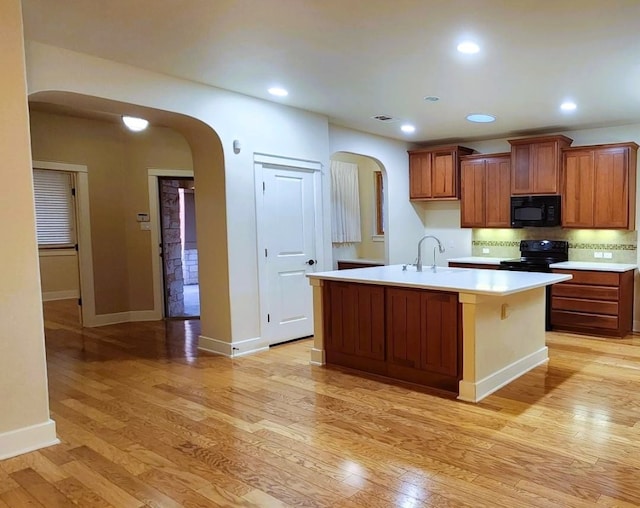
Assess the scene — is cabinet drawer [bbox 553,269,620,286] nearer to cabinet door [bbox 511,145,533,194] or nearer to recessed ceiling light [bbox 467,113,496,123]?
cabinet door [bbox 511,145,533,194]

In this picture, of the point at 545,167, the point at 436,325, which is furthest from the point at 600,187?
the point at 436,325

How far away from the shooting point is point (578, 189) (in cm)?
585

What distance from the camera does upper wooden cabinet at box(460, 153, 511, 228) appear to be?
644cm

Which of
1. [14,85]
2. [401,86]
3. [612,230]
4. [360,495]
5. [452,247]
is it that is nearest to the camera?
[360,495]

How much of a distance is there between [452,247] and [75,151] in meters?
5.37

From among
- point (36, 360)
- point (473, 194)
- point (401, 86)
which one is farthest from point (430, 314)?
point (473, 194)

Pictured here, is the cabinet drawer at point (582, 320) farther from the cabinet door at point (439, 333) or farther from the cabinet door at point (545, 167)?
the cabinet door at point (439, 333)

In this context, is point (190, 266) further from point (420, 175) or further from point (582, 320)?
point (582, 320)

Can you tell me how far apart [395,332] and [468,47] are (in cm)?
218

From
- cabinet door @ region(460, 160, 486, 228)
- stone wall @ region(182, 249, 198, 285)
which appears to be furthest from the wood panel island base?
stone wall @ region(182, 249, 198, 285)

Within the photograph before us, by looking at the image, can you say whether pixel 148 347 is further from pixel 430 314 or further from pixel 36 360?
pixel 430 314

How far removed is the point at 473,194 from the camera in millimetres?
6734

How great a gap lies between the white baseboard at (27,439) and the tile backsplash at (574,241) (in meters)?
5.82

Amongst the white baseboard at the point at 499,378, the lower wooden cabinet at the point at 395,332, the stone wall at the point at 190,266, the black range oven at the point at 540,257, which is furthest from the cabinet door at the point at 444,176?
the stone wall at the point at 190,266
